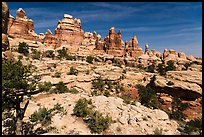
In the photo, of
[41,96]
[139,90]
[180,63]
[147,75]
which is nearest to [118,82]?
[139,90]

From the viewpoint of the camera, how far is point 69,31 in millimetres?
92000

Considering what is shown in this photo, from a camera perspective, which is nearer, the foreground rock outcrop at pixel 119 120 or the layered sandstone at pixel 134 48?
the foreground rock outcrop at pixel 119 120

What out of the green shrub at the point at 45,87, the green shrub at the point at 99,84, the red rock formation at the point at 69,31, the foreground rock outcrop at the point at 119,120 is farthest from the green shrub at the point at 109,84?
the red rock formation at the point at 69,31

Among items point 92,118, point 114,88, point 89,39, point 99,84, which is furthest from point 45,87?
point 89,39

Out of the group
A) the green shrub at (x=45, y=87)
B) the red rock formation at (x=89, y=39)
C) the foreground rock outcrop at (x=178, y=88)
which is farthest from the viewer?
the red rock formation at (x=89, y=39)

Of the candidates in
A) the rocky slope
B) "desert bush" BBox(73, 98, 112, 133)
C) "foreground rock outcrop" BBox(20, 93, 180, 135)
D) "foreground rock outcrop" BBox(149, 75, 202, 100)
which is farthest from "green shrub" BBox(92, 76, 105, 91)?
"desert bush" BBox(73, 98, 112, 133)

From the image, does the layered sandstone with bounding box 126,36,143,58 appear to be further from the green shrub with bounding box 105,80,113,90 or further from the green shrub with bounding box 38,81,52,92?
the green shrub with bounding box 38,81,52,92

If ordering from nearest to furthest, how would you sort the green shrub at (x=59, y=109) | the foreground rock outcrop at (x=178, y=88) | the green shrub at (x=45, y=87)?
the green shrub at (x=59, y=109)
the green shrub at (x=45, y=87)
the foreground rock outcrop at (x=178, y=88)

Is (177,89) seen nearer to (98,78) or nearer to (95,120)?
(98,78)

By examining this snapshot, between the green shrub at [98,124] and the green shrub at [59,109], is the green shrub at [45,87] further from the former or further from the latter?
the green shrub at [98,124]

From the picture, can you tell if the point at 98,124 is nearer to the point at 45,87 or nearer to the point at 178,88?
the point at 45,87

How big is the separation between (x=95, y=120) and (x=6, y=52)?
25611 millimetres

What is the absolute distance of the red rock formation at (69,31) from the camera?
90.3 m

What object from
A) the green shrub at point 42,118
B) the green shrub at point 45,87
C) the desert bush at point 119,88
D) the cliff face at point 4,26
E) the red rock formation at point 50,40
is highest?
the red rock formation at point 50,40
